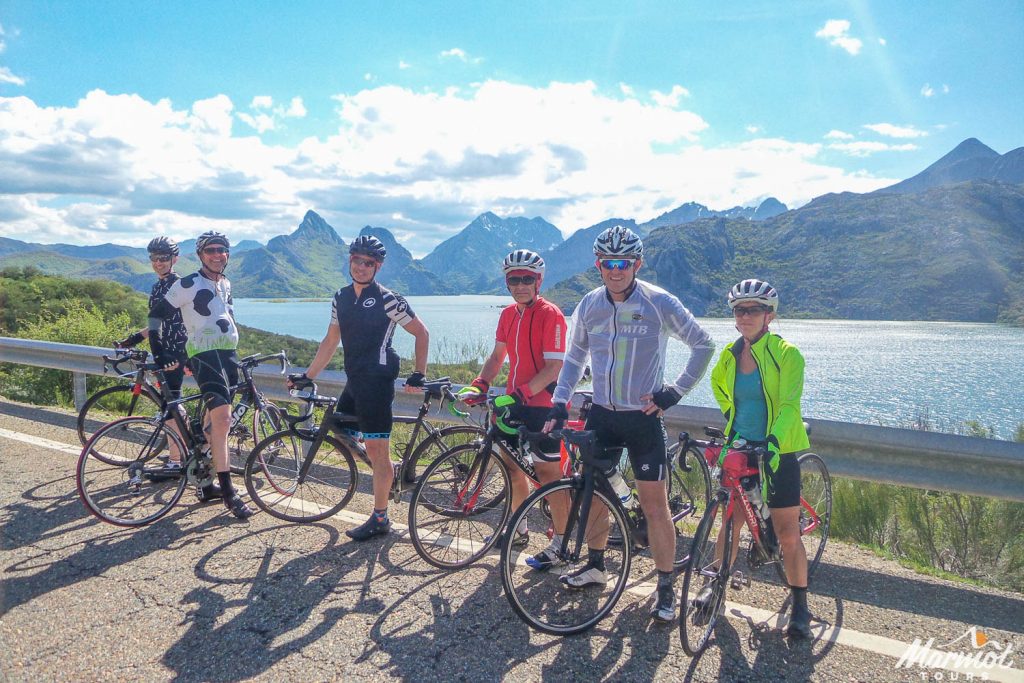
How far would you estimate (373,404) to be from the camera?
460 cm

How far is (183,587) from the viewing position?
3746 millimetres

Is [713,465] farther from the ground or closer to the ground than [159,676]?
farther from the ground

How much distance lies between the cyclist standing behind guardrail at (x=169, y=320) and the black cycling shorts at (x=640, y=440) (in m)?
4.01

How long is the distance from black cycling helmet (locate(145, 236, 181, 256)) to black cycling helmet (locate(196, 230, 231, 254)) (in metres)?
0.90

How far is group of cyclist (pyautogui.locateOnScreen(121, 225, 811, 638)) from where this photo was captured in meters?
3.39

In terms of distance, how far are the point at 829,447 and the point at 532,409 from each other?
2.26 meters

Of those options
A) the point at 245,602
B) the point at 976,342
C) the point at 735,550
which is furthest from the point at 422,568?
the point at 976,342

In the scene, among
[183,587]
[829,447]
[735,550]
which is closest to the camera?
[735,550]

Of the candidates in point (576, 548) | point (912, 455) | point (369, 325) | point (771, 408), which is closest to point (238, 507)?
point (369, 325)

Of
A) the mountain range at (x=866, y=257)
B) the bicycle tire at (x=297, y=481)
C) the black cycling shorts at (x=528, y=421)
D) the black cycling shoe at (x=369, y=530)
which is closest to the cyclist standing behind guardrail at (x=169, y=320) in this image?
the bicycle tire at (x=297, y=481)

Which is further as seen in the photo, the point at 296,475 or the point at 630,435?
the point at 296,475

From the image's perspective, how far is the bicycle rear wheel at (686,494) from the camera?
170 inches

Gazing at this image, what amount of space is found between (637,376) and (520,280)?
3.53 feet

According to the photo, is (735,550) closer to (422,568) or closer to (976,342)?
(422,568)
